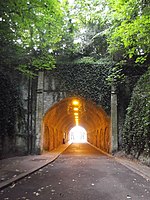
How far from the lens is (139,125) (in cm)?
1233

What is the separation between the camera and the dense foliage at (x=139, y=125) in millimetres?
11047

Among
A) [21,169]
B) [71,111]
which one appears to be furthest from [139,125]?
[71,111]

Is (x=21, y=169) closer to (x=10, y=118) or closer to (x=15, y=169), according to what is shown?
(x=15, y=169)

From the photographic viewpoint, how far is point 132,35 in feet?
40.2

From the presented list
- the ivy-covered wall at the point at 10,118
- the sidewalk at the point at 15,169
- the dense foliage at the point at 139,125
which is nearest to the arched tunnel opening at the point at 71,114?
the ivy-covered wall at the point at 10,118

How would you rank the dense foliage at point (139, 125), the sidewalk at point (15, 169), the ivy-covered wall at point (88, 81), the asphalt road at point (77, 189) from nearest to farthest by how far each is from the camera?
the asphalt road at point (77, 189) → the sidewalk at point (15, 169) → the dense foliage at point (139, 125) → the ivy-covered wall at point (88, 81)

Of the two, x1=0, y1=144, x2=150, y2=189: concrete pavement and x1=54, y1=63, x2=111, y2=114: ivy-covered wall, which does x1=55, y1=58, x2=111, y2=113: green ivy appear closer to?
x1=54, y1=63, x2=111, y2=114: ivy-covered wall

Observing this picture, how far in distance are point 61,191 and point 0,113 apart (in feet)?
28.3

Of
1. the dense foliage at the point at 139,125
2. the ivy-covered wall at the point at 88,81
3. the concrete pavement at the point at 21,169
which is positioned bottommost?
the concrete pavement at the point at 21,169

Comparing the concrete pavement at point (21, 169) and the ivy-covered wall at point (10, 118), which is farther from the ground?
the ivy-covered wall at point (10, 118)

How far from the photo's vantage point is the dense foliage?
11047 mm

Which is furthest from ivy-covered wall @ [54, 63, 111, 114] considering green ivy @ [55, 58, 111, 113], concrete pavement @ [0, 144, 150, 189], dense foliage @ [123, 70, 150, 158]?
concrete pavement @ [0, 144, 150, 189]

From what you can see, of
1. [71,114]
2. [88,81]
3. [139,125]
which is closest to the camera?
[139,125]

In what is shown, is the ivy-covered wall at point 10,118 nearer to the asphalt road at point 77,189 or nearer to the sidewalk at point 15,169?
the sidewalk at point 15,169
